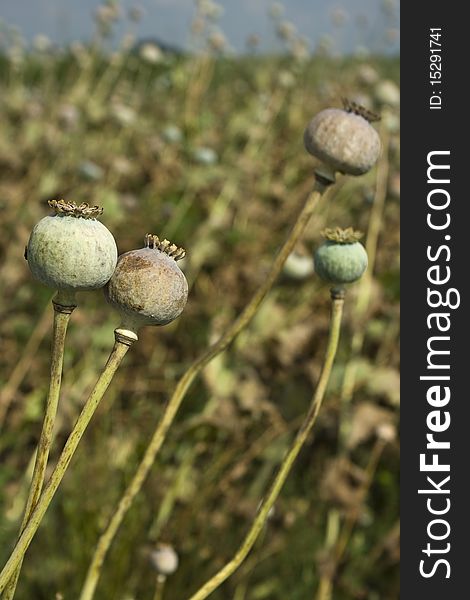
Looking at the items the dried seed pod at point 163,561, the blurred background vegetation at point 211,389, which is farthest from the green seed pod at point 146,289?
the dried seed pod at point 163,561

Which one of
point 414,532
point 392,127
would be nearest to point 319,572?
point 414,532

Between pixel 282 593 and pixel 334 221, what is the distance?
94.9 inches

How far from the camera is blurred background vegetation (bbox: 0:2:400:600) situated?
1850 mm

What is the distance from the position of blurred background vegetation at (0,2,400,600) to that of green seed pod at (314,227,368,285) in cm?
50

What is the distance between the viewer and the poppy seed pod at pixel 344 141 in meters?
0.99

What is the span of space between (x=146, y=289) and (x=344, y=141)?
16.0 inches

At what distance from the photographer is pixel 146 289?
2.28 feet

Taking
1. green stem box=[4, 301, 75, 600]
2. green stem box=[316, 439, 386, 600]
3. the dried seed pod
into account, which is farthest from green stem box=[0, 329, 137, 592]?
green stem box=[316, 439, 386, 600]

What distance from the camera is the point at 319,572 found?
1.92 metres

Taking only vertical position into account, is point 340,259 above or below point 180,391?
above

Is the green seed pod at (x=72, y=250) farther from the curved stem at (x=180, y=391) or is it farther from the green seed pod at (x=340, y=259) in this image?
the green seed pod at (x=340, y=259)

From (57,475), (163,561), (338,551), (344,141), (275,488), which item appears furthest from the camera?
(338,551)

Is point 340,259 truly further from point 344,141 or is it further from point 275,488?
point 275,488

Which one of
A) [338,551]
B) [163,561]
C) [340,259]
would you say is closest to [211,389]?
[338,551]
